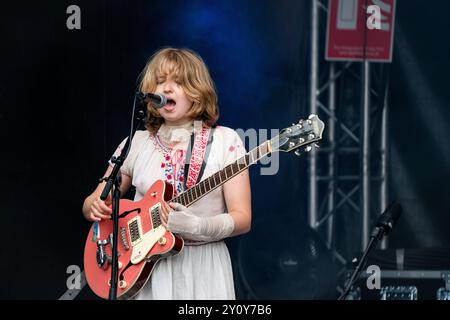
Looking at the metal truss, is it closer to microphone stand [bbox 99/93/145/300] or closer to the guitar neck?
the guitar neck

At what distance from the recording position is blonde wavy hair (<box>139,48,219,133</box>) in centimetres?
413

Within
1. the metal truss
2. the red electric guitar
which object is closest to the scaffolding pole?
the metal truss

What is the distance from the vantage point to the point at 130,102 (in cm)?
624

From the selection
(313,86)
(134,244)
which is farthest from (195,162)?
(313,86)

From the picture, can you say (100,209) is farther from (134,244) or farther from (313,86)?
(313,86)

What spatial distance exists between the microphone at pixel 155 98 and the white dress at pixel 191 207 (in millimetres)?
254

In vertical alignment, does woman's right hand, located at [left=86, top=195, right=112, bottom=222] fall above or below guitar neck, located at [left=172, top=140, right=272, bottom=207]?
below

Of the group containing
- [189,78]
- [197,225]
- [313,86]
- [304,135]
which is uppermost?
[189,78]

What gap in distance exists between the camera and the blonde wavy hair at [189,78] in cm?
413

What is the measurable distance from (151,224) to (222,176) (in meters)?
0.36

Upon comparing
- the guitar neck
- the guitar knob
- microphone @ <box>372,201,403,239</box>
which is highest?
the guitar neck

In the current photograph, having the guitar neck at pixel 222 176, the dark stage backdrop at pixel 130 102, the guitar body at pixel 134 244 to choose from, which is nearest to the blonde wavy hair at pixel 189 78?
the guitar neck at pixel 222 176

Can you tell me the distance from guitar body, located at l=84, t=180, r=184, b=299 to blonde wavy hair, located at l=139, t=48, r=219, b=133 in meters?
0.38

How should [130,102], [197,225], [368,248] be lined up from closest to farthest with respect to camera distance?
1. [197,225]
2. [368,248]
3. [130,102]
